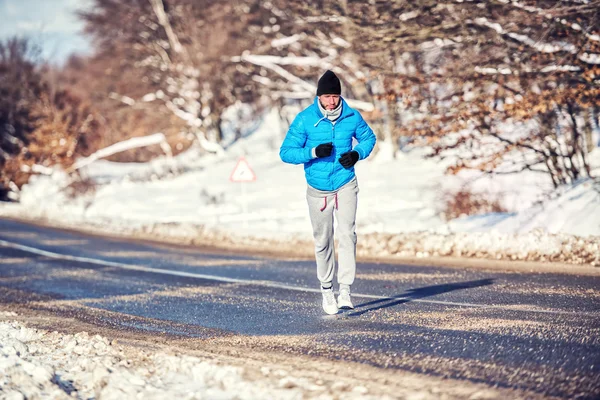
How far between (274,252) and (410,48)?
4.60m

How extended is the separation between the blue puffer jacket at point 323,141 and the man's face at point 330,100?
0.39 ft

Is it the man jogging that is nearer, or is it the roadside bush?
the man jogging

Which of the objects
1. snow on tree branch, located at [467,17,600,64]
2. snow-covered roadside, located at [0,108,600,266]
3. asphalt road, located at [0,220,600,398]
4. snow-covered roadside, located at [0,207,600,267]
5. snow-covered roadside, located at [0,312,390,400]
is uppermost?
snow on tree branch, located at [467,17,600,64]

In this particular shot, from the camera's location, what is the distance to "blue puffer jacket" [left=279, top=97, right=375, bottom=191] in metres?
7.25

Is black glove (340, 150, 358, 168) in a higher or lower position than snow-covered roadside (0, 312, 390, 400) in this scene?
higher

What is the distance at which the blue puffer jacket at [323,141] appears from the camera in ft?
23.8

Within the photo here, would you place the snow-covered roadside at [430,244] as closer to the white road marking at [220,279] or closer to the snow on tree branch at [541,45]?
the white road marking at [220,279]

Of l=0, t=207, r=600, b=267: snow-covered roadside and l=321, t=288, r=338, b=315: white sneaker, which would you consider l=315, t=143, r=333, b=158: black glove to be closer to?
l=321, t=288, r=338, b=315: white sneaker

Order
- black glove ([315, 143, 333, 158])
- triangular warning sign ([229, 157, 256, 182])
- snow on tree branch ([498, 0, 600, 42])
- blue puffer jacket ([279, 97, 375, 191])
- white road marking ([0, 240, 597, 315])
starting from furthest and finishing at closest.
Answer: triangular warning sign ([229, 157, 256, 182]) → snow on tree branch ([498, 0, 600, 42]) → white road marking ([0, 240, 597, 315]) → blue puffer jacket ([279, 97, 375, 191]) → black glove ([315, 143, 333, 158])

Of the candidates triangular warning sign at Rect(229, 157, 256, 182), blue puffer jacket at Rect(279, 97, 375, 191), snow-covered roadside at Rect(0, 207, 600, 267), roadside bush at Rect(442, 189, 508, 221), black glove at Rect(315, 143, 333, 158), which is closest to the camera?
black glove at Rect(315, 143, 333, 158)

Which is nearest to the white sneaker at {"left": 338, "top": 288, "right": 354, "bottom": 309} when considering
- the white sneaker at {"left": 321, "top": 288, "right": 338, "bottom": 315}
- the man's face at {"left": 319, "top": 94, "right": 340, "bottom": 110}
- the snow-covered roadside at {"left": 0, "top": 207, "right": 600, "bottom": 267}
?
the white sneaker at {"left": 321, "top": 288, "right": 338, "bottom": 315}

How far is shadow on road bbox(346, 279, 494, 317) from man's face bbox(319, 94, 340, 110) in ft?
6.48

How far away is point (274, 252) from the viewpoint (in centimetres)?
1553

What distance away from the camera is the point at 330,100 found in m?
7.11
